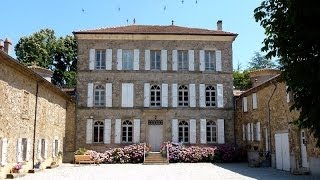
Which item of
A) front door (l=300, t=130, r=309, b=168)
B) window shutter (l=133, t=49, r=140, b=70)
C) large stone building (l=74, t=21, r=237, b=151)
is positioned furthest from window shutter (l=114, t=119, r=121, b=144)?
front door (l=300, t=130, r=309, b=168)

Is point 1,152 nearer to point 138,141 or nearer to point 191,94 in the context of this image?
point 138,141

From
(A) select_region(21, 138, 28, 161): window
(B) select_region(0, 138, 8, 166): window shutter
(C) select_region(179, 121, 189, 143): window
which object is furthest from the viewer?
(C) select_region(179, 121, 189, 143): window

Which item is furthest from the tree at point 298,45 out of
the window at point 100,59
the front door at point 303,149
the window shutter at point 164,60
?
the window at point 100,59

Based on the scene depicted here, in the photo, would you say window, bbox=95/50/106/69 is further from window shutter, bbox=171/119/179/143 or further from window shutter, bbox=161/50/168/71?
window shutter, bbox=171/119/179/143

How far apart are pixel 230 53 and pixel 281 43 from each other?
69.8ft

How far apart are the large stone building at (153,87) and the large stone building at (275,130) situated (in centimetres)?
217

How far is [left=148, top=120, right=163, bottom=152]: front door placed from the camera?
89.2 feet

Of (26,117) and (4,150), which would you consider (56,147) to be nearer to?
(26,117)

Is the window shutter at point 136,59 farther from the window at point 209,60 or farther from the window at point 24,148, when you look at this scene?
the window at point 24,148

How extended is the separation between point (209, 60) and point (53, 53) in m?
20.2

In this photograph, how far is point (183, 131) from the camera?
2716 cm

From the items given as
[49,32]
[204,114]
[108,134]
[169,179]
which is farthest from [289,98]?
[49,32]

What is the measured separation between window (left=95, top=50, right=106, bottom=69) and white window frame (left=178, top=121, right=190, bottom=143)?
6926 millimetres

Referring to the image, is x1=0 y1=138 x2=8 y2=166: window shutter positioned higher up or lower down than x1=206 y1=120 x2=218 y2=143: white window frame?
lower down
